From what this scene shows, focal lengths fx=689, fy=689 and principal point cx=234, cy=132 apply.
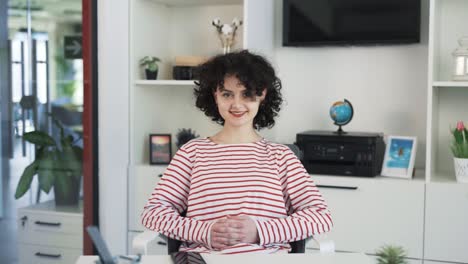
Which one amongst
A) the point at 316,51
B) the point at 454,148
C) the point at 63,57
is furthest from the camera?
the point at 316,51

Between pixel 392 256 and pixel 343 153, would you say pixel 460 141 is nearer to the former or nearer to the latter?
pixel 343 153

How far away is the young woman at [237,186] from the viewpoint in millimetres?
2025

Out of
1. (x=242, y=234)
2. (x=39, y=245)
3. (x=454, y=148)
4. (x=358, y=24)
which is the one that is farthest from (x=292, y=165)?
(x=39, y=245)

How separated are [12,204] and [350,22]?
1.99m

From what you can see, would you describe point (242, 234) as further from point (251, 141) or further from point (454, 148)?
point (454, 148)

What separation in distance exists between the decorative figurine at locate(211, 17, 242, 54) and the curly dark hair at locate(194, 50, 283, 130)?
1.45 metres

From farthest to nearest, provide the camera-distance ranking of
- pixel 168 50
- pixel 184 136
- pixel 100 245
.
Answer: pixel 168 50 → pixel 184 136 → pixel 100 245

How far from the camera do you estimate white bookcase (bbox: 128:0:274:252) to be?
373 cm

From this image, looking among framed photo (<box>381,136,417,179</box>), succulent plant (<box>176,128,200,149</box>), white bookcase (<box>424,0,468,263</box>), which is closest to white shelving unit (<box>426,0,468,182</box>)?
white bookcase (<box>424,0,468,263</box>)

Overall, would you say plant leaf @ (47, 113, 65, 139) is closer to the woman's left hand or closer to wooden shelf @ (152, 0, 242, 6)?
wooden shelf @ (152, 0, 242, 6)

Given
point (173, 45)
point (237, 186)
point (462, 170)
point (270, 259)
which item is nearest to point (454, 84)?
point (462, 170)

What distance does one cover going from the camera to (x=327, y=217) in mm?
2102

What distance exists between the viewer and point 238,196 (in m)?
2.08

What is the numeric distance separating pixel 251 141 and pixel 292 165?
0.15 m
